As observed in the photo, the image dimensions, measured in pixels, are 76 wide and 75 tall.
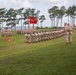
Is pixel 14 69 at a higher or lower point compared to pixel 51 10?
lower

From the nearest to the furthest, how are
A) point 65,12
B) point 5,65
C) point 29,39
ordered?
point 5,65
point 29,39
point 65,12

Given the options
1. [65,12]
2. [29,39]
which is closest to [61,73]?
[29,39]

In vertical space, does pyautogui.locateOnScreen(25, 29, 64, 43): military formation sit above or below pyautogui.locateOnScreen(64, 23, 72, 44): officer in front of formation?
below

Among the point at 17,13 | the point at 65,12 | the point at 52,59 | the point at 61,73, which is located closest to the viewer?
the point at 61,73

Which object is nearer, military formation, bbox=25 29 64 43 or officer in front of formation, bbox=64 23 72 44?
officer in front of formation, bbox=64 23 72 44

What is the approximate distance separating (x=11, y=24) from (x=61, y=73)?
9643 centimetres

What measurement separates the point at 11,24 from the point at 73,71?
96.2 meters

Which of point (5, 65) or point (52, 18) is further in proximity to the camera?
point (52, 18)

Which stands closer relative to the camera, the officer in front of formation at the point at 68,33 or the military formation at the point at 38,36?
the officer in front of formation at the point at 68,33

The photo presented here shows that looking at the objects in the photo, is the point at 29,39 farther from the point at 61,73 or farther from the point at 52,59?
the point at 61,73

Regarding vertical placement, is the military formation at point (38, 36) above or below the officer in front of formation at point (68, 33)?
below

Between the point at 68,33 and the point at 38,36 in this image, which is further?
the point at 38,36

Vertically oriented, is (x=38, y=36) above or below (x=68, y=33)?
below

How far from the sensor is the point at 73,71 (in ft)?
39.6
